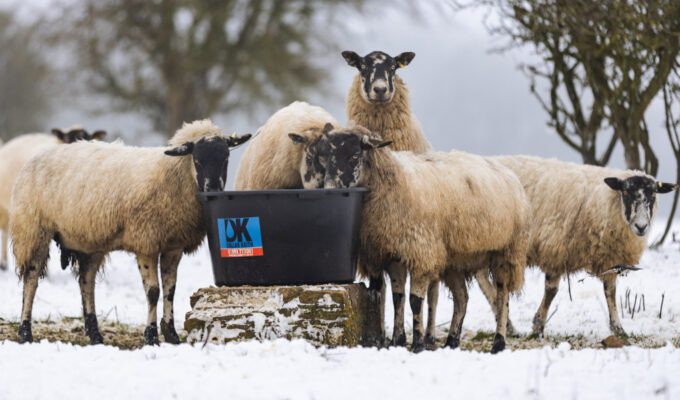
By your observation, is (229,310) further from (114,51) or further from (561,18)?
(114,51)

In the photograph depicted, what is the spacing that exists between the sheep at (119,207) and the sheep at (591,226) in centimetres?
380

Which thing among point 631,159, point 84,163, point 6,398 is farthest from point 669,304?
point 6,398

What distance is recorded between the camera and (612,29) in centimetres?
1509

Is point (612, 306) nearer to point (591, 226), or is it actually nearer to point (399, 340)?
point (591, 226)

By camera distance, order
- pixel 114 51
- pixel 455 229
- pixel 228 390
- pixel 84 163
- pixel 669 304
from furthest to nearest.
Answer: pixel 114 51 < pixel 669 304 < pixel 84 163 < pixel 455 229 < pixel 228 390

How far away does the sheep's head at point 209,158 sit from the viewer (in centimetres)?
912

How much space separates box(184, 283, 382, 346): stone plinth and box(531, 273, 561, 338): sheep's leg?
3508mm

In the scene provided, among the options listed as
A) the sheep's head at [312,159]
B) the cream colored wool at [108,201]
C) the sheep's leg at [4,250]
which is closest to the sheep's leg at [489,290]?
the sheep's head at [312,159]

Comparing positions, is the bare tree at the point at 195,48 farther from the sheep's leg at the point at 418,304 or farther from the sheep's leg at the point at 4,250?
the sheep's leg at the point at 418,304

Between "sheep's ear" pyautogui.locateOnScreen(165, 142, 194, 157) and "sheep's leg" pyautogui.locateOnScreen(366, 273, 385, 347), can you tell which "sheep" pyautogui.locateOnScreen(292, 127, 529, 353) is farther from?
"sheep's ear" pyautogui.locateOnScreen(165, 142, 194, 157)

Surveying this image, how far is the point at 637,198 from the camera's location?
11.2 meters

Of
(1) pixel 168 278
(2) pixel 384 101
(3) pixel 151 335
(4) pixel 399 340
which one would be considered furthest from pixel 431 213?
(3) pixel 151 335

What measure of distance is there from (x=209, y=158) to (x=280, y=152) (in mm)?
699

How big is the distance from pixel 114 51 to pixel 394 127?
18.1 meters
